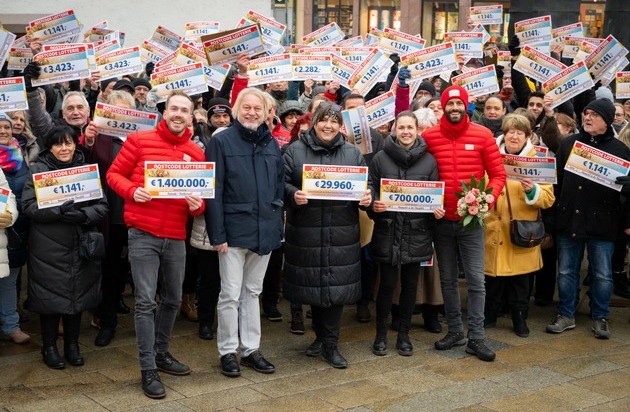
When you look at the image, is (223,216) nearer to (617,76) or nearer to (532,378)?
(532,378)

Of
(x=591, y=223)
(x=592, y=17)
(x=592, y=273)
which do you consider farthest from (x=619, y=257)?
(x=592, y=17)

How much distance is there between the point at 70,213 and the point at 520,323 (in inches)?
166

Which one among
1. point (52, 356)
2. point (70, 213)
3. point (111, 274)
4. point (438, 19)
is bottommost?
point (52, 356)

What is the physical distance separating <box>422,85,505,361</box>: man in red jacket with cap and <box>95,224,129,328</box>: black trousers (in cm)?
272

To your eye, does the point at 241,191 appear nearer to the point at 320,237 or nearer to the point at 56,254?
the point at 320,237

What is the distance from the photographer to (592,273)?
9398 mm

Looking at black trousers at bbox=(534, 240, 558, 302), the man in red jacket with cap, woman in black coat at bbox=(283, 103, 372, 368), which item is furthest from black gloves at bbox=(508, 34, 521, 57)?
woman in black coat at bbox=(283, 103, 372, 368)

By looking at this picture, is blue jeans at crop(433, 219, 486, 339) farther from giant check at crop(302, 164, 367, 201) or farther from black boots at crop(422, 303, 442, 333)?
giant check at crop(302, 164, 367, 201)

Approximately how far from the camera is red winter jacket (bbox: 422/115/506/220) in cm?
839

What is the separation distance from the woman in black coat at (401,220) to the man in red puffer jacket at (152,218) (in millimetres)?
1696

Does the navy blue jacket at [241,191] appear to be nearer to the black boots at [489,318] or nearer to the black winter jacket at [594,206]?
the black boots at [489,318]

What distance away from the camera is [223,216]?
7531 mm

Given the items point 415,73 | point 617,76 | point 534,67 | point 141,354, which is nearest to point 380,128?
point 415,73

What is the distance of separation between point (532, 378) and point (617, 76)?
5.41 metres
